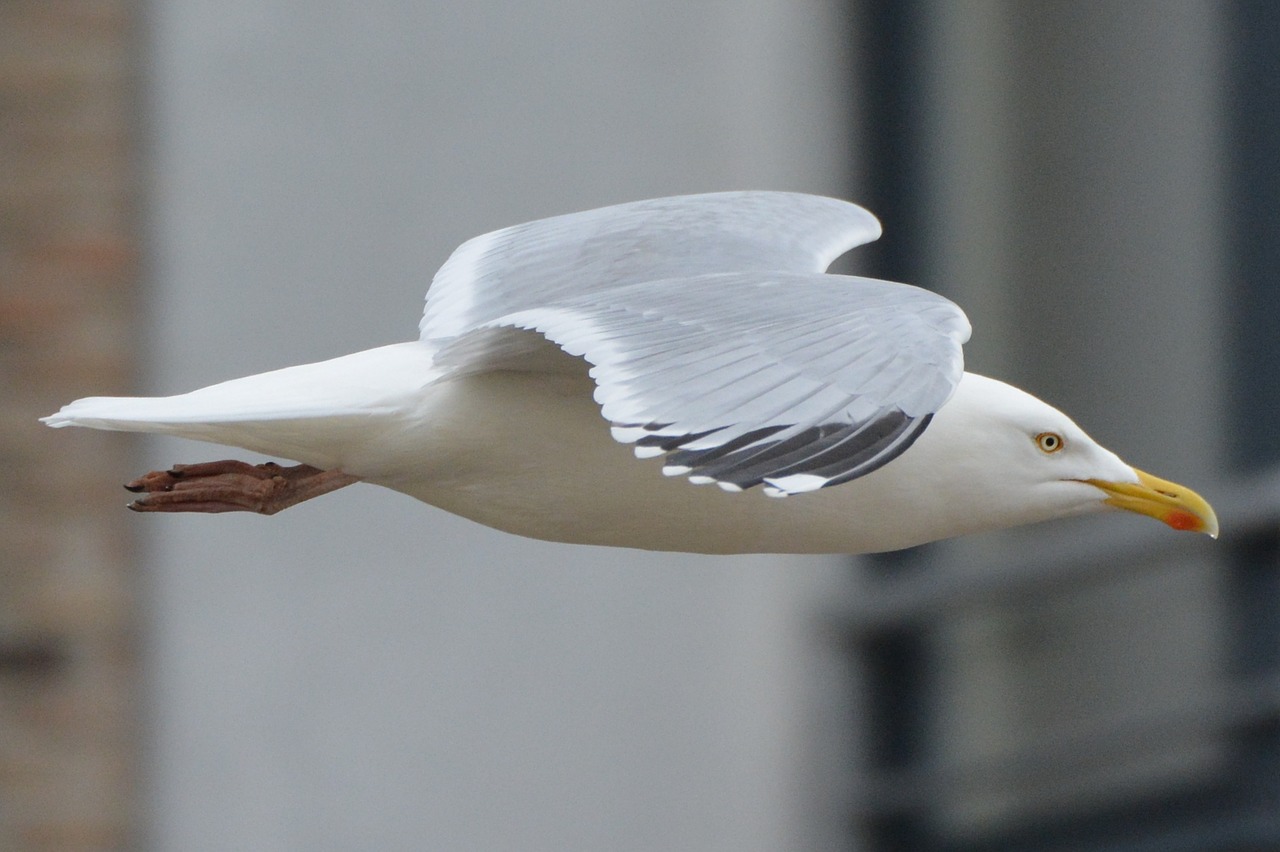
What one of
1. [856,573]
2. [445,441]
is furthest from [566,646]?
[445,441]

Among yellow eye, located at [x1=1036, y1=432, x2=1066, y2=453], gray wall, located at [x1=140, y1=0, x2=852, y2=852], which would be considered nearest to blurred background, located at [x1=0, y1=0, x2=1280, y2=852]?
gray wall, located at [x1=140, y1=0, x2=852, y2=852]

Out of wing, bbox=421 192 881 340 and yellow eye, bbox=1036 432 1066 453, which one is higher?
wing, bbox=421 192 881 340

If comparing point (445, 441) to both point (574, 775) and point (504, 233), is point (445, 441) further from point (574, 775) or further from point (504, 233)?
point (574, 775)

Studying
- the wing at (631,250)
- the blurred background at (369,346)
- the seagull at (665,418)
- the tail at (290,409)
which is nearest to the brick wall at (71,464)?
the blurred background at (369,346)

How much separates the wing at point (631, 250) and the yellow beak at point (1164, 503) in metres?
0.51

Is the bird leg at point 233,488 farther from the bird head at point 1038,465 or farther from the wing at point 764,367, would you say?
the bird head at point 1038,465

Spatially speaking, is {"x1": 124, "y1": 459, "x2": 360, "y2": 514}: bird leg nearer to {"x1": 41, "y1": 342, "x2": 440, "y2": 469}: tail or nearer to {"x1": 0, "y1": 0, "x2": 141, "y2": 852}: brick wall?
{"x1": 41, "y1": 342, "x2": 440, "y2": 469}: tail

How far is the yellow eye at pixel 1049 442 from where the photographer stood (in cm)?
249

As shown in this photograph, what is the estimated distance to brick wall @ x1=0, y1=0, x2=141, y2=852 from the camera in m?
4.53

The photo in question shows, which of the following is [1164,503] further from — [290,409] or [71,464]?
[71,464]

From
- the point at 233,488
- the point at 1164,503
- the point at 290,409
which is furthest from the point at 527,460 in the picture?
the point at 1164,503

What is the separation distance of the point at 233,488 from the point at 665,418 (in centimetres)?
77

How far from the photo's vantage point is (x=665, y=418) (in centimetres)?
189

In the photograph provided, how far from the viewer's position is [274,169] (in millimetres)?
4574
